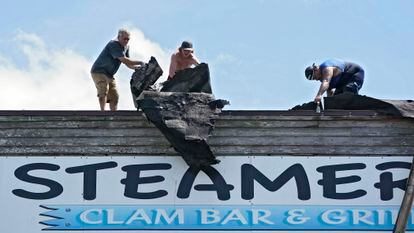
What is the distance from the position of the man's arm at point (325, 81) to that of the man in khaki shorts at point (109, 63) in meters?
2.58

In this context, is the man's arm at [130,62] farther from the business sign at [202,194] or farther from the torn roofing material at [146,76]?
the business sign at [202,194]

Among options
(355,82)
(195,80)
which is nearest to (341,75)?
(355,82)

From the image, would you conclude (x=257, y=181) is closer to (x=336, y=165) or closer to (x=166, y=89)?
(x=336, y=165)

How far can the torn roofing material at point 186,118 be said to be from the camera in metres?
9.57

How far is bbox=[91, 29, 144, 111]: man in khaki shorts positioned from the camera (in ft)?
36.8

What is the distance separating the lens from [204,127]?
31.9ft

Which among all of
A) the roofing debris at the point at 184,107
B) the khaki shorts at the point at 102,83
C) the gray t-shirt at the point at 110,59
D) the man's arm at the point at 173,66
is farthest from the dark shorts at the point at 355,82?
the khaki shorts at the point at 102,83

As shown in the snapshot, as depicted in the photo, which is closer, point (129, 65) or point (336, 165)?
point (336, 165)

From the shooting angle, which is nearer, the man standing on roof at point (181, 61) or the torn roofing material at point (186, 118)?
the torn roofing material at point (186, 118)

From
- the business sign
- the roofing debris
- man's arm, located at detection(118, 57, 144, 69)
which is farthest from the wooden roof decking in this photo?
man's arm, located at detection(118, 57, 144, 69)

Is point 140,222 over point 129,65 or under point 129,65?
under

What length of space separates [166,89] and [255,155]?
4.66 feet

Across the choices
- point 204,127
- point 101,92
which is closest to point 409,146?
point 204,127

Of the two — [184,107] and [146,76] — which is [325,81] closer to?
[184,107]
